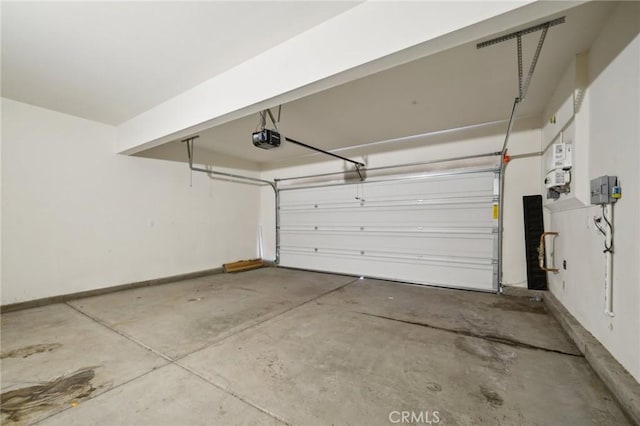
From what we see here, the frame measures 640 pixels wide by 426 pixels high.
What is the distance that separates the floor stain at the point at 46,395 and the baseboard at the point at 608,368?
130 inches

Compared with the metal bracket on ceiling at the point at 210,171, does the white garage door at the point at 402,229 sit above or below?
below

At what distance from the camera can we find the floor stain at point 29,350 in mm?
2217

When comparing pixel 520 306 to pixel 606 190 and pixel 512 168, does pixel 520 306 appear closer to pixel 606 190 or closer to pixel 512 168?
pixel 512 168

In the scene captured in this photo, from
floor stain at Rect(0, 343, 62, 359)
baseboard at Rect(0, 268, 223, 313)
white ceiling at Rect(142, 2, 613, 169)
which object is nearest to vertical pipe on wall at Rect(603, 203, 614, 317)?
white ceiling at Rect(142, 2, 613, 169)

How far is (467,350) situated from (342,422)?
1411mm

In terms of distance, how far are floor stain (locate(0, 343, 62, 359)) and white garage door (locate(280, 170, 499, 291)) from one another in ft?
14.3

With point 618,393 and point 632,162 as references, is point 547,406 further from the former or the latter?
point 632,162

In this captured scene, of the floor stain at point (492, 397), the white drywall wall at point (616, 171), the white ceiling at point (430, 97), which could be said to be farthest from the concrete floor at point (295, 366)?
the white ceiling at point (430, 97)

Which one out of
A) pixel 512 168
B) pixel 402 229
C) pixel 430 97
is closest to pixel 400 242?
pixel 402 229

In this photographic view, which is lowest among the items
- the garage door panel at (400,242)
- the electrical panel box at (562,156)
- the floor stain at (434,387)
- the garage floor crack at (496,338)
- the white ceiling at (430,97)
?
the garage floor crack at (496,338)

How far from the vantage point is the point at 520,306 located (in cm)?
343

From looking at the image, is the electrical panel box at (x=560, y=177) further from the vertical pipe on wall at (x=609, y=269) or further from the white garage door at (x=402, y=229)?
the white garage door at (x=402, y=229)

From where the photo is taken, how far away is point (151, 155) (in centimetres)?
476

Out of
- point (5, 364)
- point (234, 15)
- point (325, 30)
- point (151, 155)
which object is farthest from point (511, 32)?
point (151, 155)
